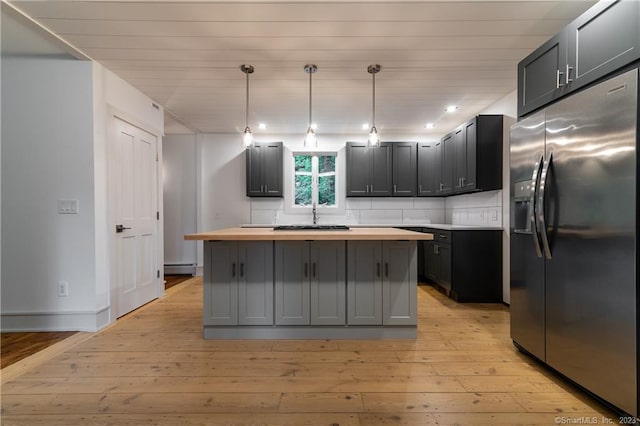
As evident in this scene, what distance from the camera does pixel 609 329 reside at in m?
1.52

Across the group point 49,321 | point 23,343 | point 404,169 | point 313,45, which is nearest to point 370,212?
point 404,169

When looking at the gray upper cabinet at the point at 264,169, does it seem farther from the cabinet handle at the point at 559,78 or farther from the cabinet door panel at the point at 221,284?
the cabinet handle at the point at 559,78

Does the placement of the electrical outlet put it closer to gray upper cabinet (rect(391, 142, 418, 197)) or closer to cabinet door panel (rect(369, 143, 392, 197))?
cabinet door panel (rect(369, 143, 392, 197))

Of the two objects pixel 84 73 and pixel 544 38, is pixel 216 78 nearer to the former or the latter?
pixel 84 73

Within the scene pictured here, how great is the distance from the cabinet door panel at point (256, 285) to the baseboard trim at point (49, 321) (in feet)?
4.74

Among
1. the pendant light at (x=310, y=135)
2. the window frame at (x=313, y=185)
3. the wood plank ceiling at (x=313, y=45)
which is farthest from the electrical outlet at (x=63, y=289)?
the window frame at (x=313, y=185)

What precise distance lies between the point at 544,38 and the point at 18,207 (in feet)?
15.5

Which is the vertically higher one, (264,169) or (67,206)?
(264,169)

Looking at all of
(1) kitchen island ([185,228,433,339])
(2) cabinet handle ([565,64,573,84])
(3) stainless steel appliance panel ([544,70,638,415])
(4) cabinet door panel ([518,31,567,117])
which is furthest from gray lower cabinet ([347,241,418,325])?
(2) cabinet handle ([565,64,573,84])

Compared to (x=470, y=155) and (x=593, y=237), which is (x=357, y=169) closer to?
(x=470, y=155)

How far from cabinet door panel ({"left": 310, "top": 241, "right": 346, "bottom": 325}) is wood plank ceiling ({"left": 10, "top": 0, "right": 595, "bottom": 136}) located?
1.71 metres

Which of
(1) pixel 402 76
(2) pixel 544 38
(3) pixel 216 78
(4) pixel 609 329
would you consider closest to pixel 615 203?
(4) pixel 609 329

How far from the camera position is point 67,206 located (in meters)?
2.71

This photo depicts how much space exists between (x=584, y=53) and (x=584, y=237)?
42.0 inches
